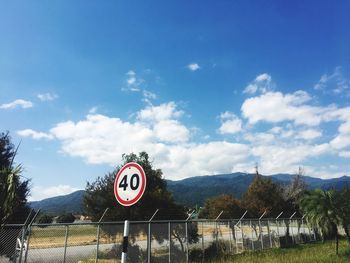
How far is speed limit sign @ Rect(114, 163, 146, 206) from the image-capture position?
660cm

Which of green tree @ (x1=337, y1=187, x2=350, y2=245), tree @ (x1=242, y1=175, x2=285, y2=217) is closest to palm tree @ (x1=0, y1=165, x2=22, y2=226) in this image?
green tree @ (x1=337, y1=187, x2=350, y2=245)

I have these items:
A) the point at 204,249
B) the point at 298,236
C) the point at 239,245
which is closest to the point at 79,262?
A: the point at 204,249

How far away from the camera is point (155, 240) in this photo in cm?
1969

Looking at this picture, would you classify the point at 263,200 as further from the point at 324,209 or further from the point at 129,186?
the point at 129,186

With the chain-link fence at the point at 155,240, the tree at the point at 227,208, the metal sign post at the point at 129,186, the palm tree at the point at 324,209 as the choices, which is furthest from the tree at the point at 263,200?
the metal sign post at the point at 129,186

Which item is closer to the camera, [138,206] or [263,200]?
[138,206]

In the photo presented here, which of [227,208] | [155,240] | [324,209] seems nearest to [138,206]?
[155,240]

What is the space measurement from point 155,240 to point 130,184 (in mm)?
13784

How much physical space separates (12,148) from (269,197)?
30.5 m

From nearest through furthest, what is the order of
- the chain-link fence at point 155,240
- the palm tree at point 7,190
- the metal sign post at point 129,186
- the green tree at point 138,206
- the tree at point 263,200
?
the metal sign post at point 129,186, the palm tree at point 7,190, the chain-link fence at point 155,240, the green tree at point 138,206, the tree at point 263,200

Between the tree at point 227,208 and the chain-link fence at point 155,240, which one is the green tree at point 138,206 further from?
the tree at point 227,208

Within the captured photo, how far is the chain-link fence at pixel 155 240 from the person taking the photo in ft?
52.9

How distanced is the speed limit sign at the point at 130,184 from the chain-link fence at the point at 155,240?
25.2 feet

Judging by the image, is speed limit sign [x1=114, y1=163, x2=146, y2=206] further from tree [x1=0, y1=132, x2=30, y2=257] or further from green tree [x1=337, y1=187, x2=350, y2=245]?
green tree [x1=337, y1=187, x2=350, y2=245]
